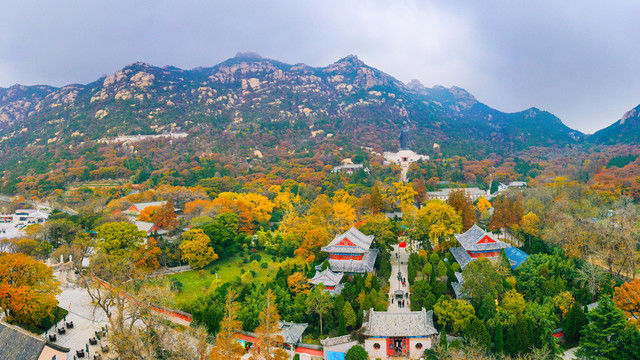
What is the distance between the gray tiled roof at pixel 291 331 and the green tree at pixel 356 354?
304cm

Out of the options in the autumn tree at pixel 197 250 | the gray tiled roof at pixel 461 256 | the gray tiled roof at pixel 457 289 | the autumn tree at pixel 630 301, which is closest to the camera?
the autumn tree at pixel 630 301

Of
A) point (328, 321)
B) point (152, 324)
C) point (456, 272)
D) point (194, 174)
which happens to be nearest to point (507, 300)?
point (456, 272)

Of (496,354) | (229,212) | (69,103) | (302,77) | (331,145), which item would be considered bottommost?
(496,354)

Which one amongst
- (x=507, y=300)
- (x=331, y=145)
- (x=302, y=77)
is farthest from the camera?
(x=302, y=77)

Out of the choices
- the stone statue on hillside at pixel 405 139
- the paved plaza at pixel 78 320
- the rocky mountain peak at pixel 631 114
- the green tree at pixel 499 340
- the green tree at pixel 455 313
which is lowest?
the paved plaza at pixel 78 320

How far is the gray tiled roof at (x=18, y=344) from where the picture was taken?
1680cm

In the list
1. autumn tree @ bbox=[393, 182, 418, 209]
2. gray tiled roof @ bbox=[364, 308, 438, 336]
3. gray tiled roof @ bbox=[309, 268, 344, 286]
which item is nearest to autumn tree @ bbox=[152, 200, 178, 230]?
gray tiled roof @ bbox=[309, 268, 344, 286]

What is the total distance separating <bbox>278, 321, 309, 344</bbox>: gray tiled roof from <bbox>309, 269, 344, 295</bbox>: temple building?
14.5ft

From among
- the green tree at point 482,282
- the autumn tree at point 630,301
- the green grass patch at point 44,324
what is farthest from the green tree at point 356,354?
the green grass patch at point 44,324

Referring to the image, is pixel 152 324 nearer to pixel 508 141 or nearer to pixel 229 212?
pixel 229 212

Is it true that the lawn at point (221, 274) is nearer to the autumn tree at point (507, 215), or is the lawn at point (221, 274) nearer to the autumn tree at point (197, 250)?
the autumn tree at point (197, 250)

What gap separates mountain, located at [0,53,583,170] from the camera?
332ft

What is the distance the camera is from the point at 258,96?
445 ft

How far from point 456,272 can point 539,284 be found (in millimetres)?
5691
